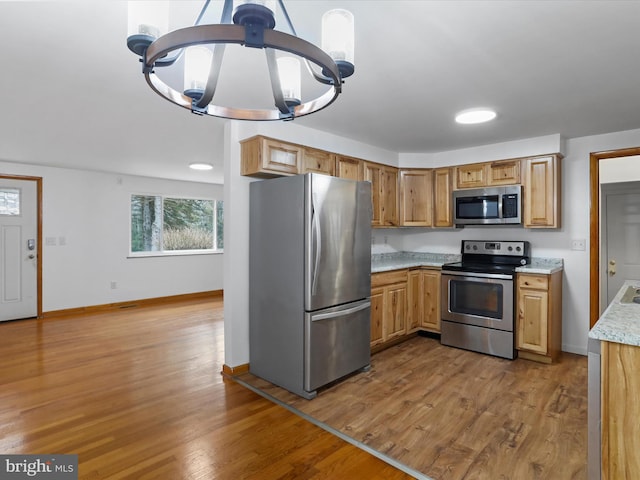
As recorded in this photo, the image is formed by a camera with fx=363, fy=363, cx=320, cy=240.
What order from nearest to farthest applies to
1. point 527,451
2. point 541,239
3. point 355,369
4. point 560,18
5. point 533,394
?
point 560,18 < point 527,451 < point 533,394 < point 355,369 < point 541,239

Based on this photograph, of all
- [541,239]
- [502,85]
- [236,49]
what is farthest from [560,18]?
[541,239]

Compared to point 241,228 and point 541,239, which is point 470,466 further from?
point 541,239

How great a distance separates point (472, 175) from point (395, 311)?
1799 mm

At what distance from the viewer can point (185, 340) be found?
14.1 feet

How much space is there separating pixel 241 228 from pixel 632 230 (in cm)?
450

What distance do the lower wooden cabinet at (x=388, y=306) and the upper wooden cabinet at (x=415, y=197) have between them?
775mm

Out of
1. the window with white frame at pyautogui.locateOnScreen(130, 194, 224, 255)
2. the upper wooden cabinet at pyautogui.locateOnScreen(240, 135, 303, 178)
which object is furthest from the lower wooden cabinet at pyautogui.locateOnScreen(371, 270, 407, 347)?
the window with white frame at pyautogui.locateOnScreen(130, 194, 224, 255)

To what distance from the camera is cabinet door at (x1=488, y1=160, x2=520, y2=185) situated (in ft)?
12.6

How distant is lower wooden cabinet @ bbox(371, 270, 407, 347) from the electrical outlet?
5.64ft

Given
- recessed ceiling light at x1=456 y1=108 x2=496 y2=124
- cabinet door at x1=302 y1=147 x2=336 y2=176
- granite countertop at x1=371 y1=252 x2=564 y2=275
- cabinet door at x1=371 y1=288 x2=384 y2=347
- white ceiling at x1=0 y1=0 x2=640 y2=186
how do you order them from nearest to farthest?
white ceiling at x1=0 y1=0 x2=640 y2=186
recessed ceiling light at x1=456 y1=108 x2=496 y2=124
cabinet door at x1=302 y1=147 x2=336 y2=176
granite countertop at x1=371 y1=252 x2=564 y2=275
cabinet door at x1=371 y1=288 x2=384 y2=347

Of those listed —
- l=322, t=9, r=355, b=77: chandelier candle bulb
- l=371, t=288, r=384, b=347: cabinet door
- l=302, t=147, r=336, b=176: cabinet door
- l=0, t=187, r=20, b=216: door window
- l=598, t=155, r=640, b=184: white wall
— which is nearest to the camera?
l=322, t=9, r=355, b=77: chandelier candle bulb

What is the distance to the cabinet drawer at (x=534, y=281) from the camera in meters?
3.40

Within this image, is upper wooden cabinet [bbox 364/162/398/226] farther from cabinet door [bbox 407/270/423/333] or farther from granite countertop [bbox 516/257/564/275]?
granite countertop [bbox 516/257/564/275]

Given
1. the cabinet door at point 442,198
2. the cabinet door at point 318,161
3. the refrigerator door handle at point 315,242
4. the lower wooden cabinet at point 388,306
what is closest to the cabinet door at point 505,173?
the cabinet door at point 442,198
